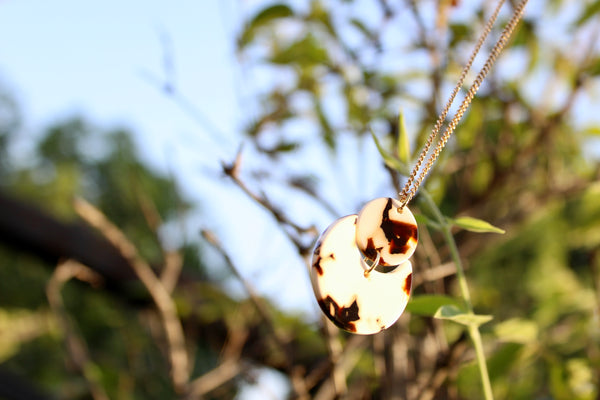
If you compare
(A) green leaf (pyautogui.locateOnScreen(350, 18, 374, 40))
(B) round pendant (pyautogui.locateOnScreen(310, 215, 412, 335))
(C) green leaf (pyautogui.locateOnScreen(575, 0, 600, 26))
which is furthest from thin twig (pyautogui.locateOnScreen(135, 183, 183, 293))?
(C) green leaf (pyautogui.locateOnScreen(575, 0, 600, 26))

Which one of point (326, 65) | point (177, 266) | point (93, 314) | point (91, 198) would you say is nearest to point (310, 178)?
point (326, 65)

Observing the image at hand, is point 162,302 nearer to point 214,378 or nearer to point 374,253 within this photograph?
point 214,378

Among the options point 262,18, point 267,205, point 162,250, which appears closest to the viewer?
point 267,205

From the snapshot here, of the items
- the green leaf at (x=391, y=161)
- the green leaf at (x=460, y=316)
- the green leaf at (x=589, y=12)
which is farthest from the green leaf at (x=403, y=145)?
the green leaf at (x=589, y=12)

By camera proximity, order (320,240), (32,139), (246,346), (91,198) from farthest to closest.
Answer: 1. (32,139)
2. (91,198)
3. (246,346)
4. (320,240)

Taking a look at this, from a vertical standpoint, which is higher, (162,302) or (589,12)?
(589,12)

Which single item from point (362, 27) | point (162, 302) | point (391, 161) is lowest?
point (391, 161)

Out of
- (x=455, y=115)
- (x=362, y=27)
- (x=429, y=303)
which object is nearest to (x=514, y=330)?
(x=429, y=303)

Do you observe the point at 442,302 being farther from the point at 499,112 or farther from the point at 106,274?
the point at 106,274
